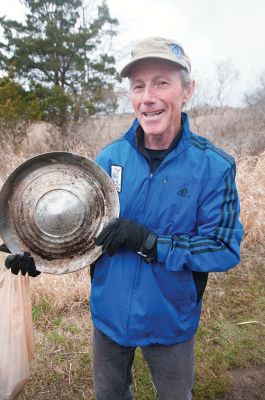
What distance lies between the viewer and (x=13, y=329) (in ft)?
5.98

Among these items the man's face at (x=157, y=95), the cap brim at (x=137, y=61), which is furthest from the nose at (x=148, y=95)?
the cap brim at (x=137, y=61)

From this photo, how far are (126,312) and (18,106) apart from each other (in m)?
10.5

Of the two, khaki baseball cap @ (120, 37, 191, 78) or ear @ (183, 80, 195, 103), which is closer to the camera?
khaki baseball cap @ (120, 37, 191, 78)

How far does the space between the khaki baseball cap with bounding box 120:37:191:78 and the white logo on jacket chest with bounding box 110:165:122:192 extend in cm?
47

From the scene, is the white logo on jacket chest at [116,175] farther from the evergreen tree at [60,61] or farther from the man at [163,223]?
the evergreen tree at [60,61]

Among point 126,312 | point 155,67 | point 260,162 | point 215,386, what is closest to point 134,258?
point 126,312

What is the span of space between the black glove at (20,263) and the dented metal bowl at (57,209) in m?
0.08

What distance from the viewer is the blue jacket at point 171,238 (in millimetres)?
1446

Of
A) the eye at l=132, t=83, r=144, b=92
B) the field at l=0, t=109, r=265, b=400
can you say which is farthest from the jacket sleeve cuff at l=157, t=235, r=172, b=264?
the field at l=0, t=109, r=265, b=400

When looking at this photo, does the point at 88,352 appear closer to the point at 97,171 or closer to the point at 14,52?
the point at 97,171

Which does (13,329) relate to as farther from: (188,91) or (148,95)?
(188,91)

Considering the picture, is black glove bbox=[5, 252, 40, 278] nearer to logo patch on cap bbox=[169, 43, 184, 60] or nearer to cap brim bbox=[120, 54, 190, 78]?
cap brim bbox=[120, 54, 190, 78]

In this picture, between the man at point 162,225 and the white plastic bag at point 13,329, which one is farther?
the white plastic bag at point 13,329

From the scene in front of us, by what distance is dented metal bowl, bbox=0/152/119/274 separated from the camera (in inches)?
63.5
